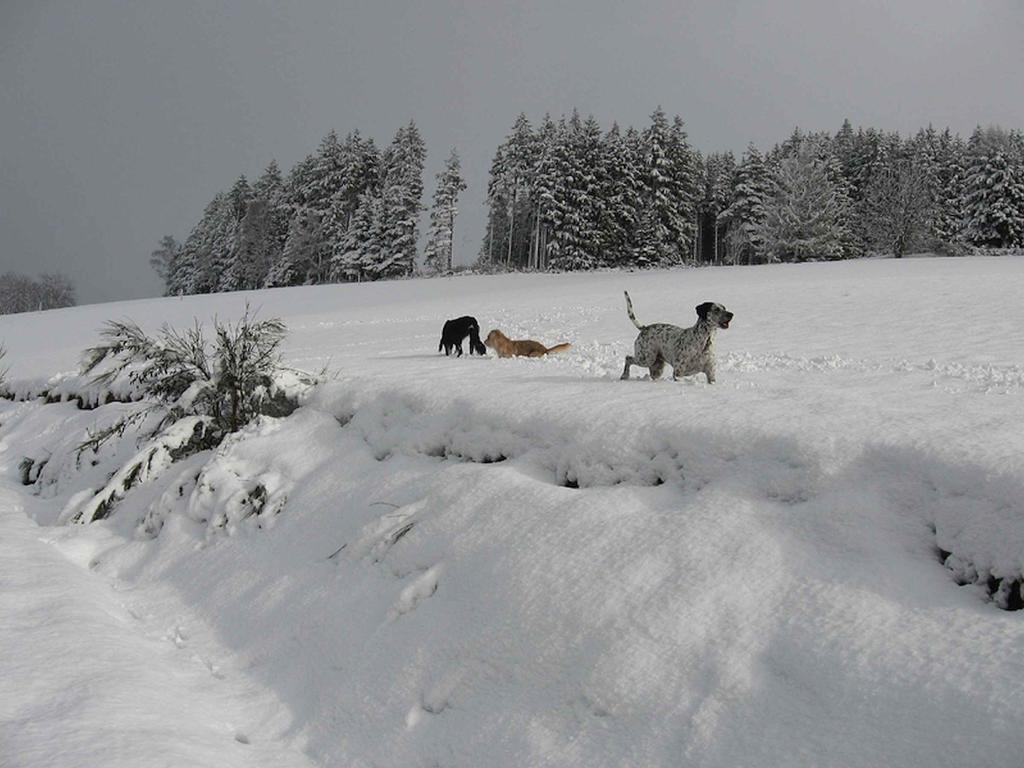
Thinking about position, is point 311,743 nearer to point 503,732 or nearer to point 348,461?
point 503,732

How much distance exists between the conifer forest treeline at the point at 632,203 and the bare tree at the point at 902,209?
0.12 metres

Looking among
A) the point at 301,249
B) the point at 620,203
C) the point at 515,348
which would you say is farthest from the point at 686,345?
the point at 301,249

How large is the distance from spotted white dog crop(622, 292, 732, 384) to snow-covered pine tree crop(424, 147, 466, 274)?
4709 centimetres

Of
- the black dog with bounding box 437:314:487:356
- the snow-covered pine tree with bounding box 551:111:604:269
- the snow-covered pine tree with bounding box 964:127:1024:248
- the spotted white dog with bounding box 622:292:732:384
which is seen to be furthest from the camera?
the snow-covered pine tree with bounding box 551:111:604:269

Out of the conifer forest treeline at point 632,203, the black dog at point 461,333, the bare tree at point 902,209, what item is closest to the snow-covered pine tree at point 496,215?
the conifer forest treeline at point 632,203

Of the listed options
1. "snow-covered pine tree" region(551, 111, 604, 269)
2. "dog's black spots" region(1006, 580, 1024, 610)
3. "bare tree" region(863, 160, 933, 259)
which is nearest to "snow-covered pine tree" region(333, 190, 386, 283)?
"snow-covered pine tree" region(551, 111, 604, 269)

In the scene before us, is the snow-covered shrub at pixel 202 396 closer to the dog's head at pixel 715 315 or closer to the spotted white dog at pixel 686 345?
the spotted white dog at pixel 686 345

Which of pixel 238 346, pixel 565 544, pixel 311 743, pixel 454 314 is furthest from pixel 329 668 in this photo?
pixel 454 314

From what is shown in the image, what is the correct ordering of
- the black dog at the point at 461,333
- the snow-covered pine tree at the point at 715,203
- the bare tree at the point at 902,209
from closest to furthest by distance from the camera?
the black dog at the point at 461,333 → the bare tree at the point at 902,209 → the snow-covered pine tree at the point at 715,203

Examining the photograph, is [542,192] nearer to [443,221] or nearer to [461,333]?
[443,221]

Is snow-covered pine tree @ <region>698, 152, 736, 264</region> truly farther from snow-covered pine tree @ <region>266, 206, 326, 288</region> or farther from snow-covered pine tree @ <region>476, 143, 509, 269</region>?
snow-covered pine tree @ <region>266, 206, 326, 288</region>

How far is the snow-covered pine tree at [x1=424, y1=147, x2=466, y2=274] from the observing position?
53.3 m

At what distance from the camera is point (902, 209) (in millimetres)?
40531

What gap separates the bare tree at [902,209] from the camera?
40.4 meters
